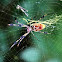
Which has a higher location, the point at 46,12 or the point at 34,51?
the point at 46,12

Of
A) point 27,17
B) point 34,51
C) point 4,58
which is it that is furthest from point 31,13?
point 4,58

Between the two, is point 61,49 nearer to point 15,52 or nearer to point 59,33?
point 59,33

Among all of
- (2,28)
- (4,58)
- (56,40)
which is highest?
(2,28)

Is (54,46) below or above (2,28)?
below

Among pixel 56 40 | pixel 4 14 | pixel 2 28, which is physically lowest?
pixel 56 40

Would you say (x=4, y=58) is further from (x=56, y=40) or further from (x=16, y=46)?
(x=56, y=40)

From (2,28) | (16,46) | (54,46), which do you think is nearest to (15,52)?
(16,46)
